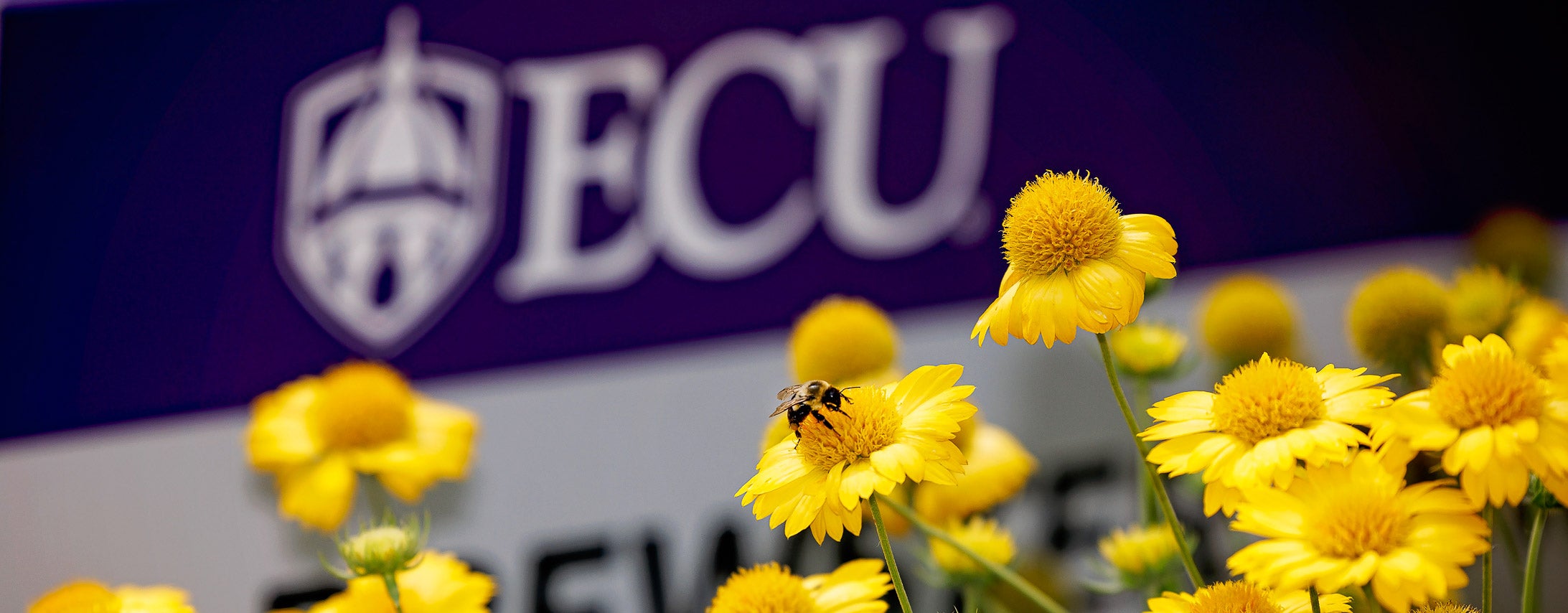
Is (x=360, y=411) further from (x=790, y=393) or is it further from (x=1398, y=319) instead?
(x=1398, y=319)

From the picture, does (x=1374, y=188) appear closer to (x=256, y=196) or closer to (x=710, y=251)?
(x=710, y=251)

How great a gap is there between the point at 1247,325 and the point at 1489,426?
0.62 m

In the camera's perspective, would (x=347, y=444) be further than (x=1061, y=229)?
Yes

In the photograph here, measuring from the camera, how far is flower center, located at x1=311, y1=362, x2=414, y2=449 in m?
0.66

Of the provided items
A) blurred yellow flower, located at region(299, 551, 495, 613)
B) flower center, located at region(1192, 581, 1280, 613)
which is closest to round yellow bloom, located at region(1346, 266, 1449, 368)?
flower center, located at region(1192, 581, 1280, 613)

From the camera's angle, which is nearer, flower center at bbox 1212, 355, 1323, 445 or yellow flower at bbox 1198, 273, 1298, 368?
flower center at bbox 1212, 355, 1323, 445

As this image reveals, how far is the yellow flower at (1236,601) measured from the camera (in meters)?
0.29

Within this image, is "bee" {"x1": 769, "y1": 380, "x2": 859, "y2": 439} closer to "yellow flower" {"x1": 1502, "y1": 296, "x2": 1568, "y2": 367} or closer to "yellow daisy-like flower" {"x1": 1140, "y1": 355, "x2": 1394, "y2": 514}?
"yellow daisy-like flower" {"x1": 1140, "y1": 355, "x2": 1394, "y2": 514}

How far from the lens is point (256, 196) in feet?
4.32

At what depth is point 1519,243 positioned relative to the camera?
1.32 m

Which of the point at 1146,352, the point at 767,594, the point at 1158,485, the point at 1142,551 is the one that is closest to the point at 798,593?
the point at 767,594

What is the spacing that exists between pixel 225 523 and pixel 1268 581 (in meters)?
1.35

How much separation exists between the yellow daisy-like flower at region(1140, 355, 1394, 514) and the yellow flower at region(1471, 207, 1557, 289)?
A: 1.02 meters

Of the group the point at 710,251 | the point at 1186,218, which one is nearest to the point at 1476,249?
the point at 1186,218
